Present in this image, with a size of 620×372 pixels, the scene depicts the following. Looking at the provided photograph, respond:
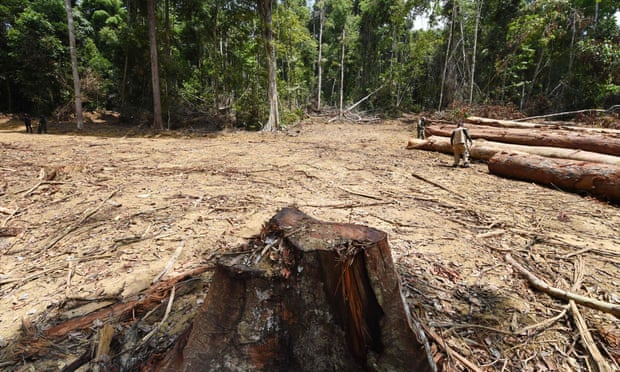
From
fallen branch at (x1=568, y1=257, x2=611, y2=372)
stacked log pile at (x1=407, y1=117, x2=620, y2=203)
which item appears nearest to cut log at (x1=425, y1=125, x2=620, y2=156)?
stacked log pile at (x1=407, y1=117, x2=620, y2=203)

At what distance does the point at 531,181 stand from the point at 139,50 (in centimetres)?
2214

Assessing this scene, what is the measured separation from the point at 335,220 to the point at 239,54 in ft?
67.4

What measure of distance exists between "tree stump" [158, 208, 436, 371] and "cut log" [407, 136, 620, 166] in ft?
23.3

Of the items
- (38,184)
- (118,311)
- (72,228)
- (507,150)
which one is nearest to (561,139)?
(507,150)

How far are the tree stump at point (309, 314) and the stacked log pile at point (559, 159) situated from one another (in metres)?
5.90

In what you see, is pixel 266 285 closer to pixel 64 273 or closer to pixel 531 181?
pixel 64 273

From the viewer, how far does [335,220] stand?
12.9 ft

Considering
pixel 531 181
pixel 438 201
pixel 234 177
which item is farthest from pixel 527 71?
pixel 234 177

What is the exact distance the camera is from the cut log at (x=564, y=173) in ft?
16.4

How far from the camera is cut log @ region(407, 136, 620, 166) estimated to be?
6023 millimetres

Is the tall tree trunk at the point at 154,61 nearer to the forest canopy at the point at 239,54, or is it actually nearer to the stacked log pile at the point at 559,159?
the forest canopy at the point at 239,54

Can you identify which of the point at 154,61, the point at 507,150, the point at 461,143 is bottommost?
the point at 507,150

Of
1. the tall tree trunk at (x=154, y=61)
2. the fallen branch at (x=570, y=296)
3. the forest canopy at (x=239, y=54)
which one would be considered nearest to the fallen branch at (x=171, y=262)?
the fallen branch at (x=570, y=296)

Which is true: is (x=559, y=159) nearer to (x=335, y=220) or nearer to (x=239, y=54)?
(x=335, y=220)
